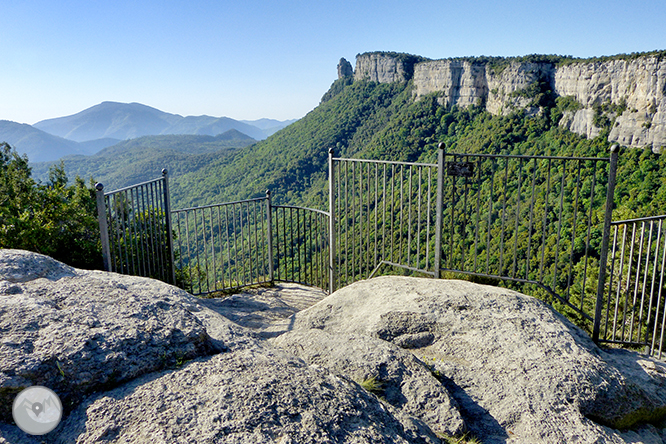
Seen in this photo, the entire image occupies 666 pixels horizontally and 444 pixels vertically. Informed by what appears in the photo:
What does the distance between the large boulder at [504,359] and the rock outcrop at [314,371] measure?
0.01 m

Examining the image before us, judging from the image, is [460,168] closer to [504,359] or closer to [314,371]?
[504,359]

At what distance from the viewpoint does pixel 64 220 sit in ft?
21.0

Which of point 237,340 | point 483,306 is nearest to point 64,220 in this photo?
point 237,340

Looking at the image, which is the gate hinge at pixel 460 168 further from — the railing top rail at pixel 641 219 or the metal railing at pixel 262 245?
the metal railing at pixel 262 245

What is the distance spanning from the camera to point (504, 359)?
3240 millimetres

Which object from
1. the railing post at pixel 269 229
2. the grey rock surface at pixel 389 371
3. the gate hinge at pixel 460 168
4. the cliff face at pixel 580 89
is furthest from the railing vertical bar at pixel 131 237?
the cliff face at pixel 580 89

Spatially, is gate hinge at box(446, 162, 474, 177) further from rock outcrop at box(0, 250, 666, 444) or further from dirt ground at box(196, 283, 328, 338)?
dirt ground at box(196, 283, 328, 338)

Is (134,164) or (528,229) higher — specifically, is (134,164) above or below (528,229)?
below

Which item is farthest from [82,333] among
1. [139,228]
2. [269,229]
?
[269,229]

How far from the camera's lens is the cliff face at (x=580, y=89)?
43.1 meters

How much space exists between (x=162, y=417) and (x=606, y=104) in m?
57.9

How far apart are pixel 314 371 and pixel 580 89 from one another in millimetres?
59680

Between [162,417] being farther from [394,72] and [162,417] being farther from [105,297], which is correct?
[394,72]

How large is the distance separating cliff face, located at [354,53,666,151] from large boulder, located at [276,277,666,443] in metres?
47.2
